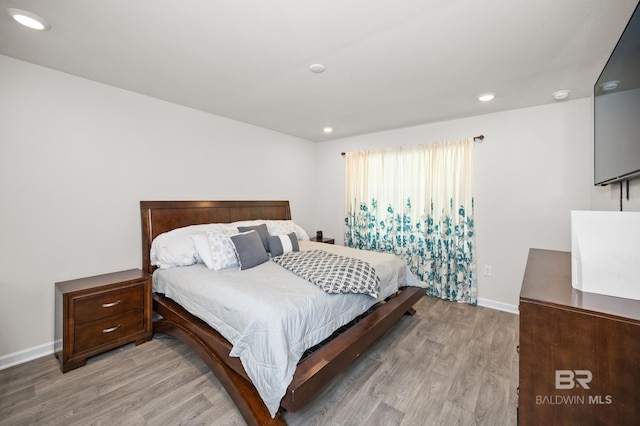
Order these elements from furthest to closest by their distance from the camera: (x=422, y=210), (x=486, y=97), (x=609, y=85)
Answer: (x=422, y=210), (x=486, y=97), (x=609, y=85)

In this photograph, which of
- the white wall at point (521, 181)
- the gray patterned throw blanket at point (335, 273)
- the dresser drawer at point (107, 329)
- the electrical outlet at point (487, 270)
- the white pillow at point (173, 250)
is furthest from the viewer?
the electrical outlet at point (487, 270)

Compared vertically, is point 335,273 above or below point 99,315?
above

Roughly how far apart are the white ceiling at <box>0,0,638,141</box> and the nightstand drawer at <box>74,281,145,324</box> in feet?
6.16

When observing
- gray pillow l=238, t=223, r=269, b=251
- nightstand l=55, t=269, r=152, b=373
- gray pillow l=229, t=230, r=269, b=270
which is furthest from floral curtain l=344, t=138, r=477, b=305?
nightstand l=55, t=269, r=152, b=373

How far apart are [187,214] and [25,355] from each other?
170 cm

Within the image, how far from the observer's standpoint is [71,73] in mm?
2303

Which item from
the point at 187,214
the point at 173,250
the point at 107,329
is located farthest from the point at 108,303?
the point at 187,214

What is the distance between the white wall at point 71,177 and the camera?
2.09m

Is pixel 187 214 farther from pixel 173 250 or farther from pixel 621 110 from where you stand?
pixel 621 110

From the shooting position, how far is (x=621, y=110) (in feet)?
4.46

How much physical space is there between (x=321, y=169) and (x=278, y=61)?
2.89m

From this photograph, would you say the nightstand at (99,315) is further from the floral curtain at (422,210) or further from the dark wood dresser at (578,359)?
the floral curtain at (422,210)

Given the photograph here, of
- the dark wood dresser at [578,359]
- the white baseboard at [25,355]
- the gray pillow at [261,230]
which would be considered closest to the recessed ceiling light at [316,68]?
the gray pillow at [261,230]

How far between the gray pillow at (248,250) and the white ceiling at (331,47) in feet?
4.77
